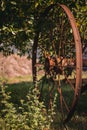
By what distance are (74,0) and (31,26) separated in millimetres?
1293

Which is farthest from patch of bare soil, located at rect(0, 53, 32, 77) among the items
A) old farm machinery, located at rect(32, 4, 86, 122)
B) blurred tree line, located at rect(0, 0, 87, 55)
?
blurred tree line, located at rect(0, 0, 87, 55)

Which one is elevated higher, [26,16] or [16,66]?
[26,16]

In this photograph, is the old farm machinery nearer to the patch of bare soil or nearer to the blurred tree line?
the blurred tree line

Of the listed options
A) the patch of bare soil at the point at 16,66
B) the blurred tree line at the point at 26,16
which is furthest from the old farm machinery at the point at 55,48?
the patch of bare soil at the point at 16,66

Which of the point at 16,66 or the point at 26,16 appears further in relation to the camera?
the point at 16,66

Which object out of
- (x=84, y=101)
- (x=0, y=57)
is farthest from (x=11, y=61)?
(x=84, y=101)

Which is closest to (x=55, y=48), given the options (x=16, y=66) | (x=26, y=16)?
(x=26, y=16)

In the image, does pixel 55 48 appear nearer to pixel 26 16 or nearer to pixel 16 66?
pixel 26 16

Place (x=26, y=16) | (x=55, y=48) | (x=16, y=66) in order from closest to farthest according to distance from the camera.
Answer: (x=55, y=48), (x=26, y=16), (x=16, y=66)

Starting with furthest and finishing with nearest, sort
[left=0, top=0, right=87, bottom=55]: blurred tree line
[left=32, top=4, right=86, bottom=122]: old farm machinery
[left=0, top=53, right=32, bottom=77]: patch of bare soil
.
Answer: [left=0, top=53, right=32, bottom=77]: patch of bare soil, [left=0, top=0, right=87, bottom=55]: blurred tree line, [left=32, top=4, right=86, bottom=122]: old farm machinery

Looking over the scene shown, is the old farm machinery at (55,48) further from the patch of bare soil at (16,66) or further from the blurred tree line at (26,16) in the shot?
the patch of bare soil at (16,66)

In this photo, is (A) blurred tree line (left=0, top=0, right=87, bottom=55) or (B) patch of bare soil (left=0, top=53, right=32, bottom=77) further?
(B) patch of bare soil (left=0, top=53, right=32, bottom=77)

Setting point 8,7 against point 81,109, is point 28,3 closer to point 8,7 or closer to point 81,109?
point 8,7

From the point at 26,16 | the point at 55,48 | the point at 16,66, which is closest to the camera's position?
the point at 55,48
